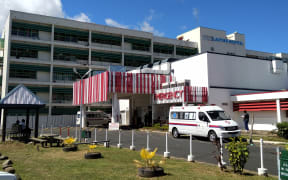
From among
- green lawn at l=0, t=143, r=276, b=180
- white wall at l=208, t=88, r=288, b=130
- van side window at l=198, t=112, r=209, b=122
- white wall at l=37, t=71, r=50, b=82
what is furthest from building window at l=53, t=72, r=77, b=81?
green lawn at l=0, t=143, r=276, b=180

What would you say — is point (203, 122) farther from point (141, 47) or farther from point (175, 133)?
point (141, 47)

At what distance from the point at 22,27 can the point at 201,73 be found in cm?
3519

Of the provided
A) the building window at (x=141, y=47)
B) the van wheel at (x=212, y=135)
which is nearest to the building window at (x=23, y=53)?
the building window at (x=141, y=47)

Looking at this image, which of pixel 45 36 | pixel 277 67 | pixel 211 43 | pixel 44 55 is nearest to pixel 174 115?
pixel 277 67

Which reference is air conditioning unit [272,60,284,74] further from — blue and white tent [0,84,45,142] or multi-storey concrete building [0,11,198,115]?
blue and white tent [0,84,45,142]

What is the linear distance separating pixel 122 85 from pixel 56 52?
24659 mm

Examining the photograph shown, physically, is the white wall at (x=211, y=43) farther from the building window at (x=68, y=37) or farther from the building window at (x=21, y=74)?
the building window at (x=21, y=74)

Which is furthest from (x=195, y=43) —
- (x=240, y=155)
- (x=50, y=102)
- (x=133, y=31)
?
(x=240, y=155)

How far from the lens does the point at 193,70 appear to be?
2975 centimetres

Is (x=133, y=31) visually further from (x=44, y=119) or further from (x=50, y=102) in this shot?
(x=44, y=119)

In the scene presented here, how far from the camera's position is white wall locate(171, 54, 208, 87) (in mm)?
27969

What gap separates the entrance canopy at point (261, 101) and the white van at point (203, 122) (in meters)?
9.04

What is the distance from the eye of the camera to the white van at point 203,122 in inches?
623

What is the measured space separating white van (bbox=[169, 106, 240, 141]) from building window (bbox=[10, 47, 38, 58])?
36.7m
